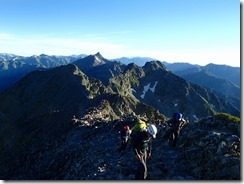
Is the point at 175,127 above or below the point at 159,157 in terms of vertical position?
above

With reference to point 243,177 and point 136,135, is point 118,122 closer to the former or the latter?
point 136,135

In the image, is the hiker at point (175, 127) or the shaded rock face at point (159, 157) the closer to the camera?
the shaded rock face at point (159, 157)

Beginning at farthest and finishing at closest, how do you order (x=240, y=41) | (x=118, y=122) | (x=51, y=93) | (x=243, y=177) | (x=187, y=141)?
(x=51, y=93), (x=118, y=122), (x=187, y=141), (x=240, y=41), (x=243, y=177)

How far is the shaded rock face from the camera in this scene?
16203mm

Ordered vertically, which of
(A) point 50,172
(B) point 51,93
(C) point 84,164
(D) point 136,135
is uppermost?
(D) point 136,135

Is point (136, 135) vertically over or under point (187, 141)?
over

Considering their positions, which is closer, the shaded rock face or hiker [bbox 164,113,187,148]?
the shaded rock face

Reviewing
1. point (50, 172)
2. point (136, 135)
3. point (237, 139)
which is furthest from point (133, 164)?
point (50, 172)

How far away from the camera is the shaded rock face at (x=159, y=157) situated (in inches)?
638

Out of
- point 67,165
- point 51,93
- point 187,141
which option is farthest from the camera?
point 51,93

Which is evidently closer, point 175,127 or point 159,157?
point 159,157

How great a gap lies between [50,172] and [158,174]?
10268mm

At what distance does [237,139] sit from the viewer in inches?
688

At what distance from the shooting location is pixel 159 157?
1909 cm
